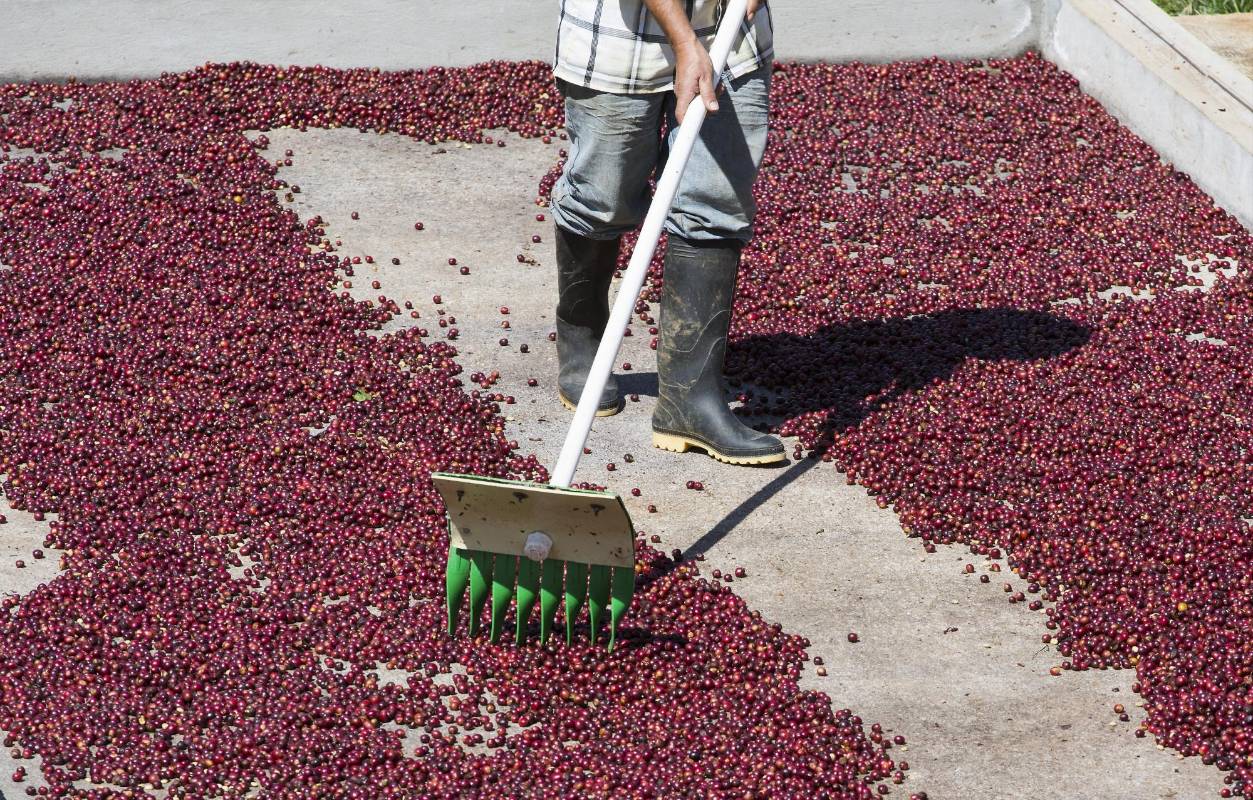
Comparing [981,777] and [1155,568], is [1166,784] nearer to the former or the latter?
[981,777]

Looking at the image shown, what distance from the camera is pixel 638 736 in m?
4.54

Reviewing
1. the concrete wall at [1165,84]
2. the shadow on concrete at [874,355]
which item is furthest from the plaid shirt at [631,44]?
the concrete wall at [1165,84]

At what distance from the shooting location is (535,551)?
4.52m

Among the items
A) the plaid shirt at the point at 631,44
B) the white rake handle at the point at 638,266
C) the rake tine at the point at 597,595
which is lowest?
the rake tine at the point at 597,595

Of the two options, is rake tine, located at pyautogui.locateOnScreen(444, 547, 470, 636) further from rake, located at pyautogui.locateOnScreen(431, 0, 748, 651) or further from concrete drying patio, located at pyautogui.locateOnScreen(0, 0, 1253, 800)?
concrete drying patio, located at pyautogui.locateOnScreen(0, 0, 1253, 800)

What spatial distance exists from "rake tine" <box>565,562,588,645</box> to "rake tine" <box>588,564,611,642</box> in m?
0.02

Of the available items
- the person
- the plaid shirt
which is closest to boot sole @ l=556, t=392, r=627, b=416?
the person

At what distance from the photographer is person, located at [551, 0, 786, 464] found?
17.4 ft

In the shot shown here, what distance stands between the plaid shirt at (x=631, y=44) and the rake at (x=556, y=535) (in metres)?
0.51

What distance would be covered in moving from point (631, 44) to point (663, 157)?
1.66ft

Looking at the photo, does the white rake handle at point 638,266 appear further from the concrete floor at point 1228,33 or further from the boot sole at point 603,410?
the concrete floor at point 1228,33

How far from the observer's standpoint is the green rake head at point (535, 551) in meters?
4.45

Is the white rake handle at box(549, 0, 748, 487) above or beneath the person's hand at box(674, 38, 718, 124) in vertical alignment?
beneath

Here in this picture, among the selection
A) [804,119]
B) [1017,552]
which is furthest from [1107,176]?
[1017,552]
